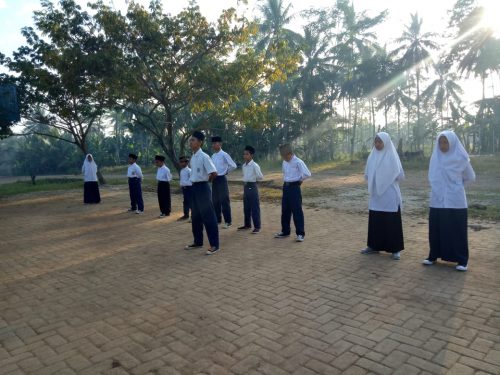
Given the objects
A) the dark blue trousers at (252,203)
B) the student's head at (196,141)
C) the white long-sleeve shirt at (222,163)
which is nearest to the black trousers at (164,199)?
the white long-sleeve shirt at (222,163)

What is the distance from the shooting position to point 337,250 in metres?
6.03

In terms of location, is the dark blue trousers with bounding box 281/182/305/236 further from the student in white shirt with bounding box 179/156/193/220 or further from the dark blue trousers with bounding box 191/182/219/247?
the student in white shirt with bounding box 179/156/193/220

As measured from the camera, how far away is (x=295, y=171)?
675cm

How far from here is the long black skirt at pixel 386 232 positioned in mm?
5461

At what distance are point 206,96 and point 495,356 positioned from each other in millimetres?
12231

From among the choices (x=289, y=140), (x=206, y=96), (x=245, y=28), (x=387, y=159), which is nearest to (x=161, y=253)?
(x=387, y=159)

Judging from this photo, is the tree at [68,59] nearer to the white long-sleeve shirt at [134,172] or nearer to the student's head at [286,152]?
the white long-sleeve shirt at [134,172]

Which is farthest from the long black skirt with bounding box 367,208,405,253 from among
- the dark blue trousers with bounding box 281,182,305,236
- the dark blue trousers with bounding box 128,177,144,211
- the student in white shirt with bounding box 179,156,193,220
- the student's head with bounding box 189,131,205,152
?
the dark blue trousers with bounding box 128,177,144,211

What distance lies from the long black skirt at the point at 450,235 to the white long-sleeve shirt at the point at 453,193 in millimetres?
67

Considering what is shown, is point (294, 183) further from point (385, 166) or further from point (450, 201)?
point (450, 201)

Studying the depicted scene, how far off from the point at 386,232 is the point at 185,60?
10.4m

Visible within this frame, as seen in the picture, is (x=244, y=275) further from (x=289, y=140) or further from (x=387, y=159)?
(x=289, y=140)

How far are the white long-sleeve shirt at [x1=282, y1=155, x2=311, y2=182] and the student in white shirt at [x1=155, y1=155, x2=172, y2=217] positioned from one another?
13.1 feet

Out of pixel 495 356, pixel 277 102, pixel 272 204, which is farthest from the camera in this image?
pixel 277 102
